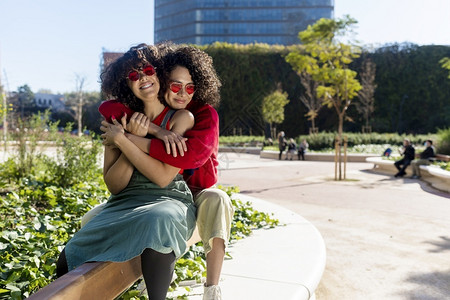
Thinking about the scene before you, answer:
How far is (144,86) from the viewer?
2.08 metres

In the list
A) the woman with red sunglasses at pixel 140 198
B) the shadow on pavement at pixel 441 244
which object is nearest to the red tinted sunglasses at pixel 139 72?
the woman with red sunglasses at pixel 140 198

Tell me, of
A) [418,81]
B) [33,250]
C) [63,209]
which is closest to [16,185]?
[63,209]

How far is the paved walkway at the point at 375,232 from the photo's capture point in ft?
10.6

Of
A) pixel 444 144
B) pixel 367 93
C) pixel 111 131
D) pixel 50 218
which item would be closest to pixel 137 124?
pixel 111 131

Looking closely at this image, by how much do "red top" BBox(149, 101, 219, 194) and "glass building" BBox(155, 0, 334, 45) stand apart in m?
71.5

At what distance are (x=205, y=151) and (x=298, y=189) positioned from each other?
686cm

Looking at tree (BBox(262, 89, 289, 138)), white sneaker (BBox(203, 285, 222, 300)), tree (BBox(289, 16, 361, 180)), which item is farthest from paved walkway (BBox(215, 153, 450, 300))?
tree (BBox(262, 89, 289, 138))

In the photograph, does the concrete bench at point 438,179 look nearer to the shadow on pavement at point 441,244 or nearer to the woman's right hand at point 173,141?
the shadow on pavement at point 441,244

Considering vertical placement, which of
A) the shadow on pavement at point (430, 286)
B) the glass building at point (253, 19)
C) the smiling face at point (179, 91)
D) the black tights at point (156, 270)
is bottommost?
the shadow on pavement at point (430, 286)

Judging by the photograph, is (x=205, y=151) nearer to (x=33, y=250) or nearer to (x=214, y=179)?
(x=214, y=179)

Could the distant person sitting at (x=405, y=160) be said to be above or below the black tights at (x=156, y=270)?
below

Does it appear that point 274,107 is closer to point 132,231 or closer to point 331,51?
point 331,51

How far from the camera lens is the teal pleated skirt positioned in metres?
1.64

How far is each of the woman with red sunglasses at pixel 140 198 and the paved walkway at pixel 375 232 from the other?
1506 mm
